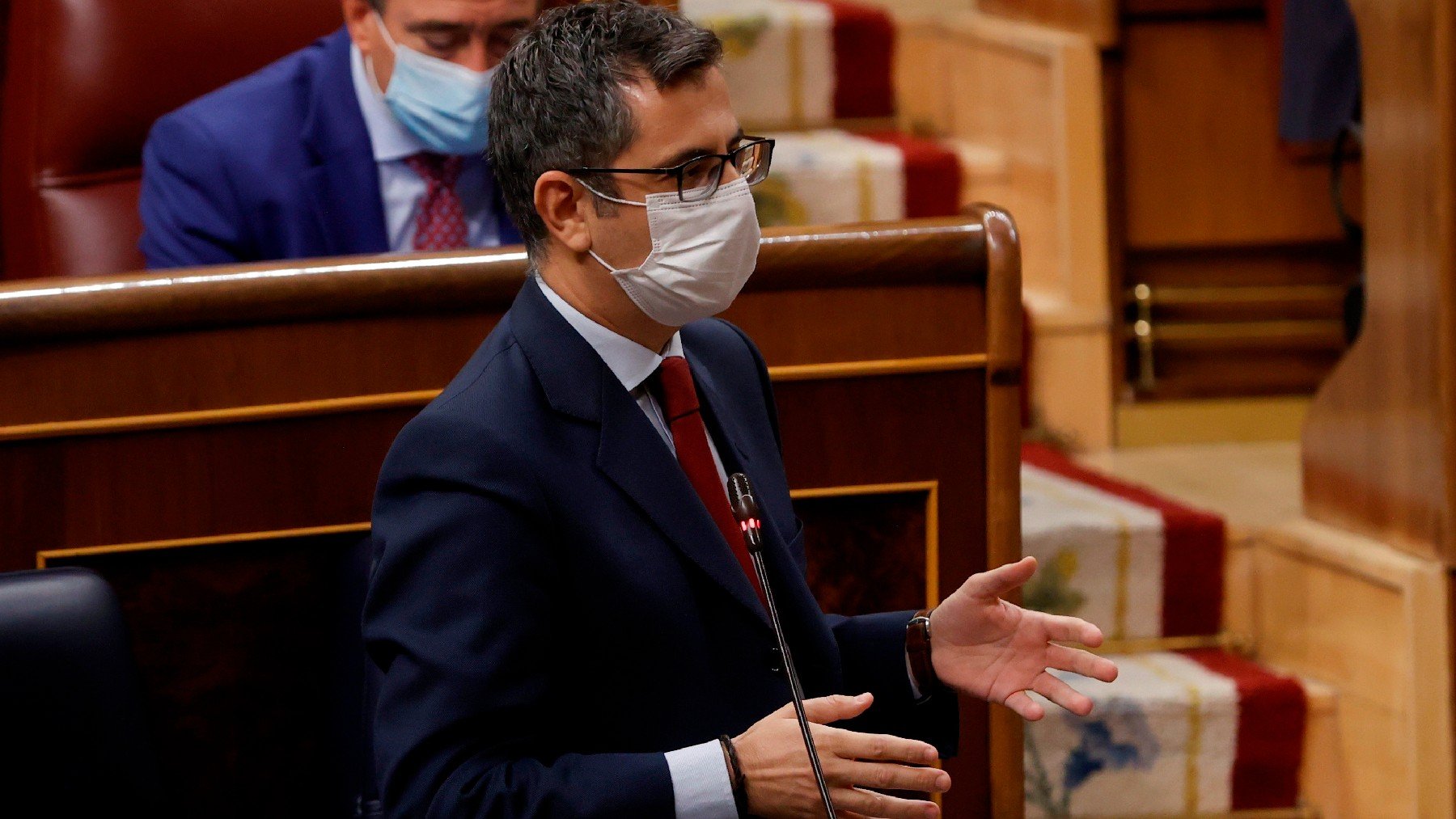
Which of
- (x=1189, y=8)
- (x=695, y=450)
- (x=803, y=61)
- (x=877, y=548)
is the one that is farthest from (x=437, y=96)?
(x=1189, y=8)

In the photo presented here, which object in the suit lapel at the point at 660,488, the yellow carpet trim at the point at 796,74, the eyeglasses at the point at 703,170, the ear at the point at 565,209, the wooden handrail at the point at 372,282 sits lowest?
the suit lapel at the point at 660,488

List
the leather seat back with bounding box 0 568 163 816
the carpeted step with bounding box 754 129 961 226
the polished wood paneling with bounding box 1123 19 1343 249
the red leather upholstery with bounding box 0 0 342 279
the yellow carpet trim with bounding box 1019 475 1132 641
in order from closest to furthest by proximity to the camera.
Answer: the leather seat back with bounding box 0 568 163 816 < the red leather upholstery with bounding box 0 0 342 279 < the yellow carpet trim with bounding box 1019 475 1132 641 < the carpeted step with bounding box 754 129 961 226 < the polished wood paneling with bounding box 1123 19 1343 249

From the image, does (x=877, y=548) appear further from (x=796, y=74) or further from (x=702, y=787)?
(x=796, y=74)

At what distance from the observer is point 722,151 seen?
100cm

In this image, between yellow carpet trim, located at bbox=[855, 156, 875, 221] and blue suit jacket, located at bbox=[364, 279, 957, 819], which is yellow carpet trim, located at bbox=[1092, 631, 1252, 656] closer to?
yellow carpet trim, located at bbox=[855, 156, 875, 221]

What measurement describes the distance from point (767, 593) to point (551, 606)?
0.43ft

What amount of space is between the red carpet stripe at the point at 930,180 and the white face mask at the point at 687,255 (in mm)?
1343

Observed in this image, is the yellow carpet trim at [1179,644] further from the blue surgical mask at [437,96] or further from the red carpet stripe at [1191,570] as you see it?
the blue surgical mask at [437,96]

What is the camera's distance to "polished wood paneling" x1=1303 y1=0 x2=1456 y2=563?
5.58 feet

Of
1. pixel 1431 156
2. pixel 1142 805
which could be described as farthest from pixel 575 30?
pixel 1142 805

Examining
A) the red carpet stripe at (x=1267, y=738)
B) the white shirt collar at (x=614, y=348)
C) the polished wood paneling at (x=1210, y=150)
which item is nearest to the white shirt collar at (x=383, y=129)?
the white shirt collar at (x=614, y=348)

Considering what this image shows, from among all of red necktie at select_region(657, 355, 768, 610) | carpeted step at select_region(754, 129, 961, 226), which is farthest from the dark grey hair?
carpeted step at select_region(754, 129, 961, 226)

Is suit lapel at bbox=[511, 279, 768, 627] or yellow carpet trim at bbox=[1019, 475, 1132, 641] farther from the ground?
suit lapel at bbox=[511, 279, 768, 627]

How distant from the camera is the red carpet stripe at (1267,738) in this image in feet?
6.08
